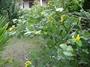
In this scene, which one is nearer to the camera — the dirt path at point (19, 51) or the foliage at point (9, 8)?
the dirt path at point (19, 51)

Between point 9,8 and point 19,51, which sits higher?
point 9,8

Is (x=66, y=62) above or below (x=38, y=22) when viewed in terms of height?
below

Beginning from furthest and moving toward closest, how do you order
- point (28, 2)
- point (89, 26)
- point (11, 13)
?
point (28, 2) → point (11, 13) → point (89, 26)

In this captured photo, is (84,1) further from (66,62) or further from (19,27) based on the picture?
(66,62)

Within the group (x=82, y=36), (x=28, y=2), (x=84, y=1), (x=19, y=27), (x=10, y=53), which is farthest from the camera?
(x=28, y=2)

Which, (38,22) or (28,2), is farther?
(28,2)

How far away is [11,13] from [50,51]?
7815mm

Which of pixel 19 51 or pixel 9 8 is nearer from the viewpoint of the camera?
pixel 19 51

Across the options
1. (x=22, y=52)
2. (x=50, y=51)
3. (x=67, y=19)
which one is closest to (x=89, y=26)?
(x=67, y=19)

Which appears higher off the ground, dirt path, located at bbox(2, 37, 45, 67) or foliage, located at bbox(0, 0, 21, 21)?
foliage, located at bbox(0, 0, 21, 21)

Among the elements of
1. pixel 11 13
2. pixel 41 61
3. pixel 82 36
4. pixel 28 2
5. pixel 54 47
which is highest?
pixel 82 36

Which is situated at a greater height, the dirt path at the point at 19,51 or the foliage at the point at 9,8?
the foliage at the point at 9,8

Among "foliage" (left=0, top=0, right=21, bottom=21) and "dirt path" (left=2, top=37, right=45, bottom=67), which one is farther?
"foliage" (left=0, top=0, right=21, bottom=21)

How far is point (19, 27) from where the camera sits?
6.34 ft
